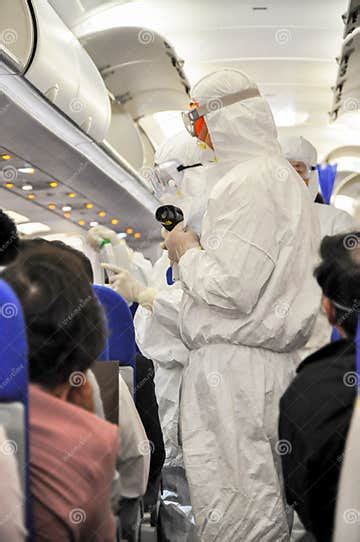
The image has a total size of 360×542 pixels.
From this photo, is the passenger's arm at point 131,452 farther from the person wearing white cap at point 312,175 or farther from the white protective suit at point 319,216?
the person wearing white cap at point 312,175

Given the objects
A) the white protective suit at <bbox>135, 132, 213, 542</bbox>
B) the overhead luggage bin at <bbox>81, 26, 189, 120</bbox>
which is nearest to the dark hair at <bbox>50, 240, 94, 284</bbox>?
the white protective suit at <bbox>135, 132, 213, 542</bbox>

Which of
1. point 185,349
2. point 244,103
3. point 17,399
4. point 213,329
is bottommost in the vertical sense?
point 185,349

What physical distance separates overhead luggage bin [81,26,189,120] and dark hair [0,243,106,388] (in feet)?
9.26

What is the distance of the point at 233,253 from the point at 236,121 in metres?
0.46

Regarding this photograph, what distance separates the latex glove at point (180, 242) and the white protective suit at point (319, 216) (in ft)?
1.11

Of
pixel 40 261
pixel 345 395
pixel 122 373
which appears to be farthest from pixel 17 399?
pixel 345 395

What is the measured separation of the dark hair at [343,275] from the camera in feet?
4.25

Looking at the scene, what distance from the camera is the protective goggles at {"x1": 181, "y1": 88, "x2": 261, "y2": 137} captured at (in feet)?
6.80

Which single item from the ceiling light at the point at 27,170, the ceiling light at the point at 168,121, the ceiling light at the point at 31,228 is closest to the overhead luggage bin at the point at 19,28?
the ceiling light at the point at 27,170

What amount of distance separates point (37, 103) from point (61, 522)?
2356 millimetres

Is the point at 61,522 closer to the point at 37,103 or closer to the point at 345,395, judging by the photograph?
the point at 345,395

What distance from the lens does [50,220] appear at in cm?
173

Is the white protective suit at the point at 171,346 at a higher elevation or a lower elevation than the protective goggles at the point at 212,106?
lower

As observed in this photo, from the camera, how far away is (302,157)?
2.13m
